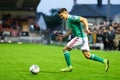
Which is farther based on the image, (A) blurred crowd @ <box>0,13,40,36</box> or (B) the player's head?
(A) blurred crowd @ <box>0,13,40,36</box>

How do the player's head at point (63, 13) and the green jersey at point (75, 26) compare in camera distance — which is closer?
the player's head at point (63, 13)

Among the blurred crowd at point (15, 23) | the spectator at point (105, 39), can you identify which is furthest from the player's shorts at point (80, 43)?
the blurred crowd at point (15, 23)

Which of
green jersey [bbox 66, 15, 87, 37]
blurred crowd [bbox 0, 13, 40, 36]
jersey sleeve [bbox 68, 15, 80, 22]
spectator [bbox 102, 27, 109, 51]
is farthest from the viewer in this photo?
blurred crowd [bbox 0, 13, 40, 36]

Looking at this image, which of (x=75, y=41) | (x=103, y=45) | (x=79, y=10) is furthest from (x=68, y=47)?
(x=79, y=10)

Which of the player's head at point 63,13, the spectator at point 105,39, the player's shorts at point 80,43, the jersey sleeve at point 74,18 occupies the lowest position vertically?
the spectator at point 105,39

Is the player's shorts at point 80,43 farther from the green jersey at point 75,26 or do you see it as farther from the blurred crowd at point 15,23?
the blurred crowd at point 15,23

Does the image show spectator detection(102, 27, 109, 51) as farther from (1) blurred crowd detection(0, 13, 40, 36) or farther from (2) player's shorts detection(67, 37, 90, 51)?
(2) player's shorts detection(67, 37, 90, 51)

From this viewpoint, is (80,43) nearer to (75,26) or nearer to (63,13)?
(75,26)

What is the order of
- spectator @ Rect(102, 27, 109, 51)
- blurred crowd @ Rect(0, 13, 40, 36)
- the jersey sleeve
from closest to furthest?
1. the jersey sleeve
2. spectator @ Rect(102, 27, 109, 51)
3. blurred crowd @ Rect(0, 13, 40, 36)

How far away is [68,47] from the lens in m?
13.2

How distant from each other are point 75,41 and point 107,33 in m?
19.5

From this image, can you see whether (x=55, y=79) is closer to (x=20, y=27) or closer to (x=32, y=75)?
(x=32, y=75)

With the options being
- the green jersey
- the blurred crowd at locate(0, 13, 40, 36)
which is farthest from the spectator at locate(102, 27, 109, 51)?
the green jersey

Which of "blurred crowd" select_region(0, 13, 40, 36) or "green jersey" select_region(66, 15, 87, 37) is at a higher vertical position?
"green jersey" select_region(66, 15, 87, 37)
